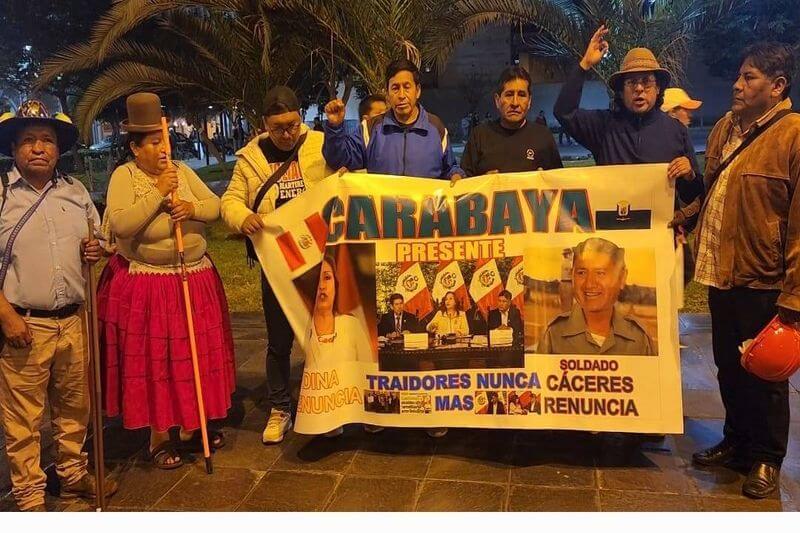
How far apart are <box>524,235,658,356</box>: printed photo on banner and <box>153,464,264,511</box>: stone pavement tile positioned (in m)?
1.57

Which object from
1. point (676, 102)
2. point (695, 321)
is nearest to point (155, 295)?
point (676, 102)

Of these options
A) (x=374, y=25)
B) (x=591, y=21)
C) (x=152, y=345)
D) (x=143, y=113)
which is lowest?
(x=152, y=345)

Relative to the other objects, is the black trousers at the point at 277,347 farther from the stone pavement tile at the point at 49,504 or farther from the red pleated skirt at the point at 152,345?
the stone pavement tile at the point at 49,504

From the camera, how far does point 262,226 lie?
3645 millimetres

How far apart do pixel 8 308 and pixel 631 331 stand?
9.19 feet

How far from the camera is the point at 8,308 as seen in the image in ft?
9.72

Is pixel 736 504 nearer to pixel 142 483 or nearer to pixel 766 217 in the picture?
pixel 766 217

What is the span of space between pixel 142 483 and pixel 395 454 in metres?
1.29

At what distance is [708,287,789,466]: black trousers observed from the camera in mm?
3184

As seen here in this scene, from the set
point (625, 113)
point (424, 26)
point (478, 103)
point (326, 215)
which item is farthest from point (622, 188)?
point (478, 103)

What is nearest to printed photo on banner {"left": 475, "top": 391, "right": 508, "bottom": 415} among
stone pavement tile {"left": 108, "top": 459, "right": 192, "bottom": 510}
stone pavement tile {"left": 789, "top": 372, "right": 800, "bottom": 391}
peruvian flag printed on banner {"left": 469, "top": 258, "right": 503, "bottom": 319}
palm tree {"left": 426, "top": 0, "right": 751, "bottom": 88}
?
peruvian flag printed on banner {"left": 469, "top": 258, "right": 503, "bottom": 319}

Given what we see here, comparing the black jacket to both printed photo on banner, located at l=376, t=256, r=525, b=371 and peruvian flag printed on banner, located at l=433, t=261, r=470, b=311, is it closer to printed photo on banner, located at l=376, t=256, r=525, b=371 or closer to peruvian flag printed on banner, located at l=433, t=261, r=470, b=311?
printed photo on banner, located at l=376, t=256, r=525, b=371

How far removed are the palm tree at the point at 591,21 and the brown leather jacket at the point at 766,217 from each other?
19.4 ft

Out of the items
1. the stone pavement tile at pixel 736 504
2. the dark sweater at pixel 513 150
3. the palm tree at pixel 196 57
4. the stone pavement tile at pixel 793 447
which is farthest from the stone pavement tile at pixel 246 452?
the palm tree at pixel 196 57
